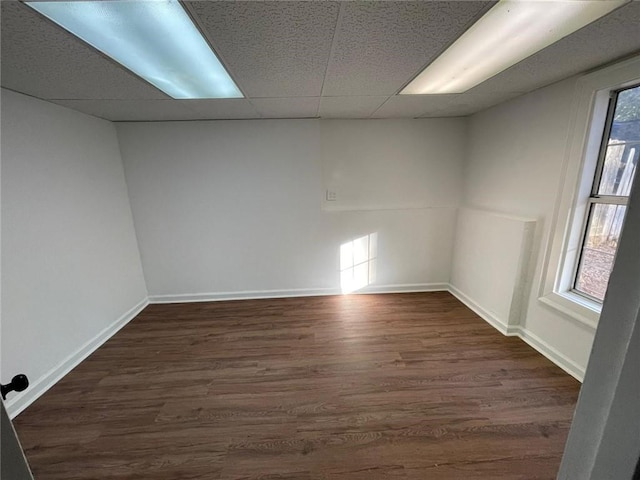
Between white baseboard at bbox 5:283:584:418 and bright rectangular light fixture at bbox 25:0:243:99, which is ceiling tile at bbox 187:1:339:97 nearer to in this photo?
bright rectangular light fixture at bbox 25:0:243:99

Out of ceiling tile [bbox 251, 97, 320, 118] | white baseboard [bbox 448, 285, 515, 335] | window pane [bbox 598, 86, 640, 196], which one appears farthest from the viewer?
white baseboard [bbox 448, 285, 515, 335]

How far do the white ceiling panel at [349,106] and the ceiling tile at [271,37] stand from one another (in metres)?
0.54

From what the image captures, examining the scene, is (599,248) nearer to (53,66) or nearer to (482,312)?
(482,312)


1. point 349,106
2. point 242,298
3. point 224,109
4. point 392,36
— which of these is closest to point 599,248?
point 392,36

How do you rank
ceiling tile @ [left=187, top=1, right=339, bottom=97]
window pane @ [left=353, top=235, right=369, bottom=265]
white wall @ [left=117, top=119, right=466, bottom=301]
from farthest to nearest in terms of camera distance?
window pane @ [left=353, top=235, right=369, bottom=265]
white wall @ [left=117, top=119, right=466, bottom=301]
ceiling tile @ [left=187, top=1, right=339, bottom=97]

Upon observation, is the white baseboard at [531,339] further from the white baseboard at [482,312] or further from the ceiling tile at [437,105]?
the ceiling tile at [437,105]

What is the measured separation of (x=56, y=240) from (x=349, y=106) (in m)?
2.77

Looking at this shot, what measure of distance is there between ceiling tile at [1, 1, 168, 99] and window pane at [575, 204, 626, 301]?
3318 mm

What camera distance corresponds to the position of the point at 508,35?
4.63 feet

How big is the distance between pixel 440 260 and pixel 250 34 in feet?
10.3

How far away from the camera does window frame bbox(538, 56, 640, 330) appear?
1.69m

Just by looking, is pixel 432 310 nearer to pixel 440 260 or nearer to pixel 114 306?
pixel 440 260

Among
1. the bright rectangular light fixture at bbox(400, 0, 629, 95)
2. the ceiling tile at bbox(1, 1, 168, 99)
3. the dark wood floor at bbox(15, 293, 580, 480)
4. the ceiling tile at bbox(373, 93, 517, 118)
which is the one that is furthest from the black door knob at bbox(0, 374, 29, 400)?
the ceiling tile at bbox(373, 93, 517, 118)

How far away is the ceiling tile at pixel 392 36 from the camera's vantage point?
109 cm
